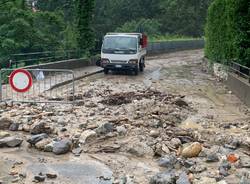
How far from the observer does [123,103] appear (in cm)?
1634

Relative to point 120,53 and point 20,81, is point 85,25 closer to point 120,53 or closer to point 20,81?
point 120,53

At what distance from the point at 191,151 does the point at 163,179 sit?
Answer: 6.37 ft

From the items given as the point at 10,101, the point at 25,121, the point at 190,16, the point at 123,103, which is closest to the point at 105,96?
the point at 123,103

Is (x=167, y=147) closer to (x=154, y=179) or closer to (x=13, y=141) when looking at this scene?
(x=154, y=179)

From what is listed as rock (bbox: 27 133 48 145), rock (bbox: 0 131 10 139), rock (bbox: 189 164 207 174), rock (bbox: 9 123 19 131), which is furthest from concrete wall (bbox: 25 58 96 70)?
rock (bbox: 189 164 207 174)

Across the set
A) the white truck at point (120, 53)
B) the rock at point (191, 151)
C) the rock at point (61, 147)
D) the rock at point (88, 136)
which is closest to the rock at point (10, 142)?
the rock at point (61, 147)

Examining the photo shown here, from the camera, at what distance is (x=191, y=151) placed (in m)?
10.3

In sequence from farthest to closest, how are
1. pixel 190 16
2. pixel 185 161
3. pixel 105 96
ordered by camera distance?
pixel 190 16
pixel 105 96
pixel 185 161

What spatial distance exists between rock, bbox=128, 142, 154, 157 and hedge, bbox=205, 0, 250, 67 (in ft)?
39.0

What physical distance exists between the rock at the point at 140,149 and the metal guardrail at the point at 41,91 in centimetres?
529

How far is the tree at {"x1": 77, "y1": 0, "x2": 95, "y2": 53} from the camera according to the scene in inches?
1284

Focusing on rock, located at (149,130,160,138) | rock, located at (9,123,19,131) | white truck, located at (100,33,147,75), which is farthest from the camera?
white truck, located at (100,33,147,75)

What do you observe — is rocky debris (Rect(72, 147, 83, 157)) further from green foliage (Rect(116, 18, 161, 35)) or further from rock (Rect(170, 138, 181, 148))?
green foliage (Rect(116, 18, 161, 35))

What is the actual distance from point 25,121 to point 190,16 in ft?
203
